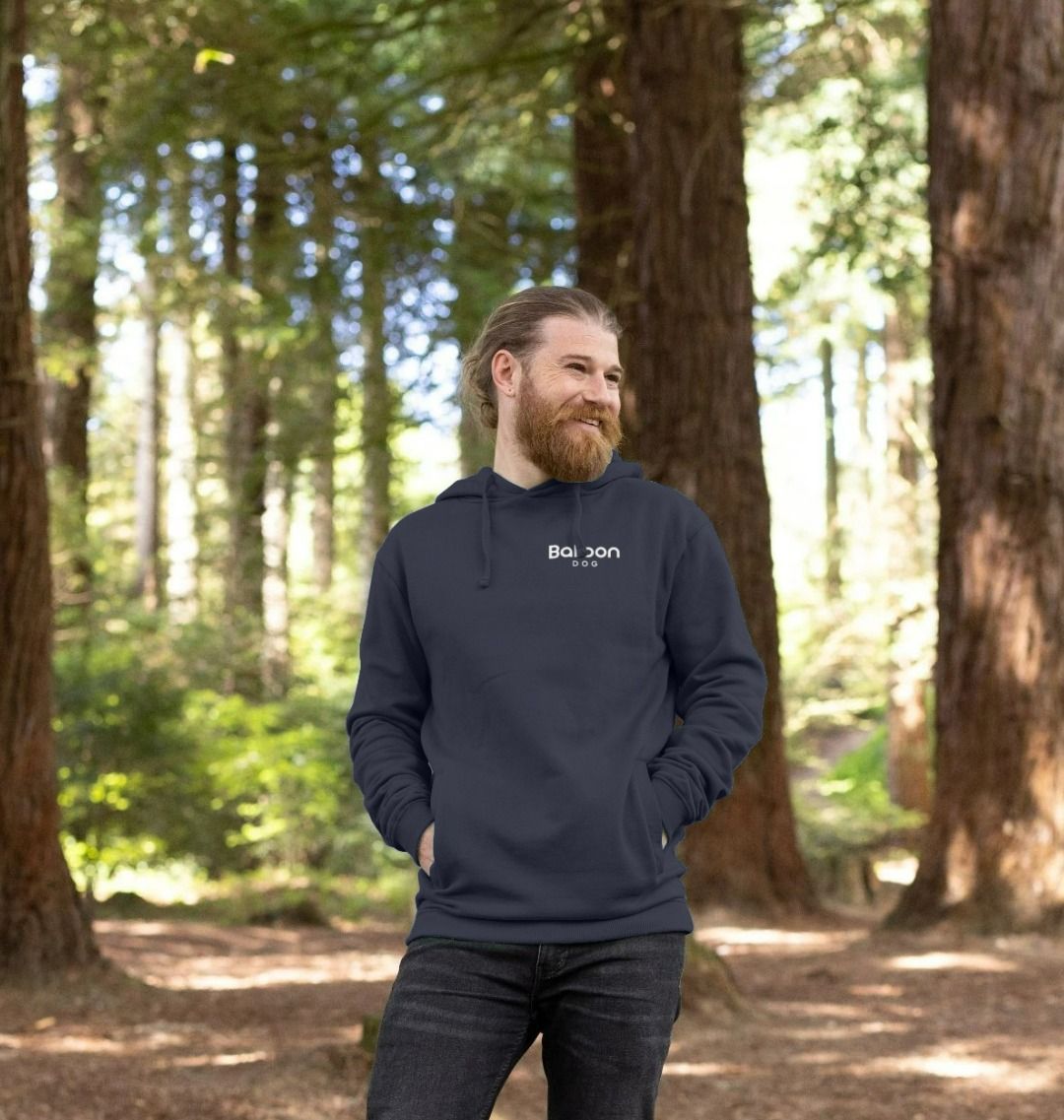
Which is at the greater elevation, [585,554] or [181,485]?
[181,485]

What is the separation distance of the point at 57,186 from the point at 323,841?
28.2 feet

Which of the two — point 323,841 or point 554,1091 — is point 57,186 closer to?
point 323,841

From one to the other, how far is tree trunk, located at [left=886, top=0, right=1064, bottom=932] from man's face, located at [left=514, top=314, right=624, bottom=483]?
20.6ft

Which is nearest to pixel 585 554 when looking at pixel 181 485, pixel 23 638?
pixel 23 638

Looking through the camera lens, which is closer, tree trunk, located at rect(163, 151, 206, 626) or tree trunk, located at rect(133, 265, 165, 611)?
tree trunk, located at rect(163, 151, 206, 626)

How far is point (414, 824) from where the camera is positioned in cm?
266

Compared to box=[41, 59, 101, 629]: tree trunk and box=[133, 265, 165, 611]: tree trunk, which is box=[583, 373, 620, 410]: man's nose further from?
box=[133, 265, 165, 611]: tree trunk

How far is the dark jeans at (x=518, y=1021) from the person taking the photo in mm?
2533

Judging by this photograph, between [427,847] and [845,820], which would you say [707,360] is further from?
[427,847]

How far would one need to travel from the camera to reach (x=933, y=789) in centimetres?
880

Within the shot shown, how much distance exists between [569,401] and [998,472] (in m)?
6.38

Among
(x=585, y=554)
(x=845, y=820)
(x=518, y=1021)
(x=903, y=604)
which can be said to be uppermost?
(x=903, y=604)

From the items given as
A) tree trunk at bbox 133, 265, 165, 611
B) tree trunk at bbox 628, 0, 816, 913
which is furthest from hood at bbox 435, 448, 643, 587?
tree trunk at bbox 133, 265, 165, 611

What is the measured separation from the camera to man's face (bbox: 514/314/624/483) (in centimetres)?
275
